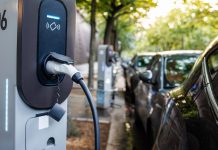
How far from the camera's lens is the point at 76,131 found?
5.74m

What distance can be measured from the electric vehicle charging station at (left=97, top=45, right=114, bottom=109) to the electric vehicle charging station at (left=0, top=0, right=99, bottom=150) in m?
6.60

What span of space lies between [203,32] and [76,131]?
19.5 metres

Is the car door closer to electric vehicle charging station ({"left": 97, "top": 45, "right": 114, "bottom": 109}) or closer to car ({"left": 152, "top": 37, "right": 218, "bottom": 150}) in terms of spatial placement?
car ({"left": 152, "top": 37, "right": 218, "bottom": 150})

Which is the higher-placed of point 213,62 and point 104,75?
point 213,62

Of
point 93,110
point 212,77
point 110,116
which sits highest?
point 212,77

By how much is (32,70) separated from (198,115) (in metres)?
1.10

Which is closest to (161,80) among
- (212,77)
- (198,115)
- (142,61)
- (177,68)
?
→ (177,68)

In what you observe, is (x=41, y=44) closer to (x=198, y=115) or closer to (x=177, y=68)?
(x=198, y=115)

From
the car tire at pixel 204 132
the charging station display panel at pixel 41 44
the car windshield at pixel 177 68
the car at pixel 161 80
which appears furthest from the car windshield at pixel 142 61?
the charging station display panel at pixel 41 44

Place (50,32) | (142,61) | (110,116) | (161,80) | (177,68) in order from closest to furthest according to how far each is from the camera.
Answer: (50,32) < (161,80) < (177,68) < (110,116) < (142,61)

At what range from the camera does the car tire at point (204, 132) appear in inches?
75.4

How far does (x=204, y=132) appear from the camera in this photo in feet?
6.81

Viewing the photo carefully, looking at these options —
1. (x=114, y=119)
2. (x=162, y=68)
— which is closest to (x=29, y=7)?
(x=162, y=68)

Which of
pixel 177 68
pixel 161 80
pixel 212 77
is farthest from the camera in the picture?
pixel 177 68
